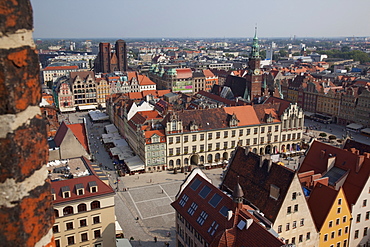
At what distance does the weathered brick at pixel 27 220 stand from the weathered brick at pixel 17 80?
168 centimetres

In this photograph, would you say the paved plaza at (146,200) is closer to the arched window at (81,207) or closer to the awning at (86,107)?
the arched window at (81,207)

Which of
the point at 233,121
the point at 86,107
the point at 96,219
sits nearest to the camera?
the point at 96,219

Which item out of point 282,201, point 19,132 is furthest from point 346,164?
point 19,132

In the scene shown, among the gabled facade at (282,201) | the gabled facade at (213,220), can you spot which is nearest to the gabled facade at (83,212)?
the gabled facade at (213,220)

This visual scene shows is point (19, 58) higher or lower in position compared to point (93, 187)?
higher

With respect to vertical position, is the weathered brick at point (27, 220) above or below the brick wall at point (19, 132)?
Answer: below

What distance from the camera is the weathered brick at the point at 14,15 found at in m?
6.14

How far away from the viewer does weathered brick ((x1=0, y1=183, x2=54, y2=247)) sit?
6.31 meters

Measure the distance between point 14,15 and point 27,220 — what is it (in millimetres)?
3760

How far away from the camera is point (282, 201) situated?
106 feet

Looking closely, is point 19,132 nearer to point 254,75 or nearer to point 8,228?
point 8,228

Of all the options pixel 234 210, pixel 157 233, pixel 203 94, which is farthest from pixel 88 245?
pixel 203 94

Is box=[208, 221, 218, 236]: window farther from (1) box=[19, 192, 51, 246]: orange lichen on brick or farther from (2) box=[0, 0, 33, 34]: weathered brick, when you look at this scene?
(2) box=[0, 0, 33, 34]: weathered brick

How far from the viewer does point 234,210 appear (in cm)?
3005
